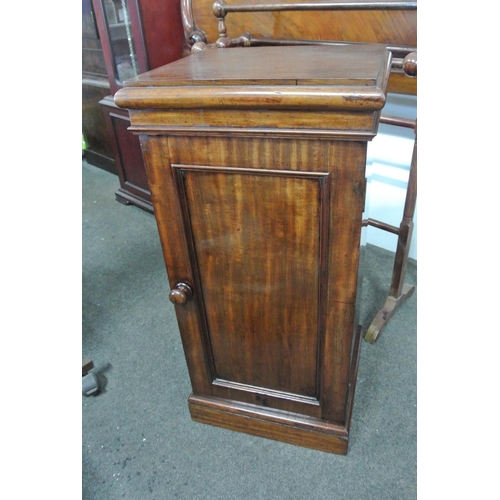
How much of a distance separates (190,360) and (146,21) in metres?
1.54

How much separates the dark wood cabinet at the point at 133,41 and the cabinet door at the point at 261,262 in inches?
53.5

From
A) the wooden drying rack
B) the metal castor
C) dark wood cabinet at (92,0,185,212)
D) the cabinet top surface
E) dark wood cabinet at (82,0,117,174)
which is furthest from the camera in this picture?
dark wood cabinet at (82,0,117,174)

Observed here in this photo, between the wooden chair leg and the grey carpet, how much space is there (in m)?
0.05

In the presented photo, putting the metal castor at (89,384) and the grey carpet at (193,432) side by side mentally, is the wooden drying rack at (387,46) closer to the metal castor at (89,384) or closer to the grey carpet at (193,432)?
the grey carpet at (193,432)

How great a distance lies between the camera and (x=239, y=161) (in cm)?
77

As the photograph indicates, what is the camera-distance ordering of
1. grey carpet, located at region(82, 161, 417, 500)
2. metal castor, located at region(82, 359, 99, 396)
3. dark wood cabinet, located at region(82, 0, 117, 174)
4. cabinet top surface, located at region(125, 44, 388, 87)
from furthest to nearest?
dark wood cabinet, located at region(82, 0, 117, 174)
metal castor, located at region(82, 359, 99, 396)
grey carpet, located at region(82, 161, 417, 500)
cabinet top surface, located at region(125, 44, 388, 87)

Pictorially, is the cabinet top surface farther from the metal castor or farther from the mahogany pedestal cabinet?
the metal castor

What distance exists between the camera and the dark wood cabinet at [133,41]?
1886 millimetres

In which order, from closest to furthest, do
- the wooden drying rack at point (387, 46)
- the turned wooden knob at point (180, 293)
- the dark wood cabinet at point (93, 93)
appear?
the turned wooden knob at point (180, 293), the wooden drying rack at point (387, 46), the dark wood cabinet at point (93, 93)

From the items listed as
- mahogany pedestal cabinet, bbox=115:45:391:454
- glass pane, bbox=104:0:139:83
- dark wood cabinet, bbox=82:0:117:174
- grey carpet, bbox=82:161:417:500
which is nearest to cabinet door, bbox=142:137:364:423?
mahogany pedestal cabinet, bbox=115:45:391:454

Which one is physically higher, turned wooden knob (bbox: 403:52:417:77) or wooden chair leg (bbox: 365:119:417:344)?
turned wooden knob (bbox: 403:52:417:77)

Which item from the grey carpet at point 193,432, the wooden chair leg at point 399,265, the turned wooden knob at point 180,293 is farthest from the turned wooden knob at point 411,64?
the grey carpet at point 193,432

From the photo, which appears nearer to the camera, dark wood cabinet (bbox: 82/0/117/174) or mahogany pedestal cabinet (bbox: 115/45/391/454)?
mahogany pedestal cabinet (bbox: 115/45/391/454)

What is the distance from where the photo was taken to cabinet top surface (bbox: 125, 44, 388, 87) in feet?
Answer: 2.21
